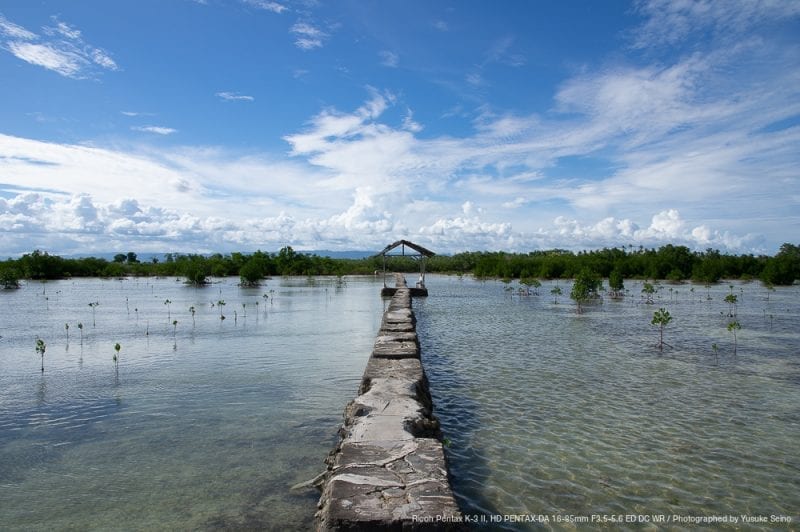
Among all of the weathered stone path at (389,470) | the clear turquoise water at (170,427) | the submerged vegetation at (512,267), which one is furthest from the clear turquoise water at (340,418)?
the submerged vegetation at (512,267)

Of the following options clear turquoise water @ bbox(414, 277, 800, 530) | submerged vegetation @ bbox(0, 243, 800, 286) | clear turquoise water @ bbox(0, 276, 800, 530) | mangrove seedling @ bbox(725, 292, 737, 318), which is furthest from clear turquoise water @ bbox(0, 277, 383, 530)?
submerged vegetation @ bbox(0, 243, 800, 286)

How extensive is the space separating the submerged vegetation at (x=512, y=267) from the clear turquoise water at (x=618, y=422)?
3275cm

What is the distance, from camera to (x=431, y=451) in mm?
4941

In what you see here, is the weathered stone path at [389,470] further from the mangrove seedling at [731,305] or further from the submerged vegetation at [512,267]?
the submerged vegetation at [512,267]

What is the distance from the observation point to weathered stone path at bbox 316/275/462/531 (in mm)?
3666

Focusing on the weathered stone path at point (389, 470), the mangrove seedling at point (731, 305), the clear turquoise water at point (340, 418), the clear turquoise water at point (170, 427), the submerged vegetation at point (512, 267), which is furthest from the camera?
the submerged vegetation at point (512, 267)

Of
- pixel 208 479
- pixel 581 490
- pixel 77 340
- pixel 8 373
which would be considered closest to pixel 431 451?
pixel 581 490

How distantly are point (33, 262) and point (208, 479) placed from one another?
66207 millimetres

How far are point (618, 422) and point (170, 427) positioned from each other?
6.97 metres

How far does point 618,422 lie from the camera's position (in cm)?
767

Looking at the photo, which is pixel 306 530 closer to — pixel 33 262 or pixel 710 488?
pixel 710 488

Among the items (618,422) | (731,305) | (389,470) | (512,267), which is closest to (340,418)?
(389,470)

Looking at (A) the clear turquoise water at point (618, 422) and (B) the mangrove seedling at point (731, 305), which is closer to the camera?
(A) the clear turquoise water at point (618, 422)

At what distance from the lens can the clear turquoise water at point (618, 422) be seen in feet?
17.6
